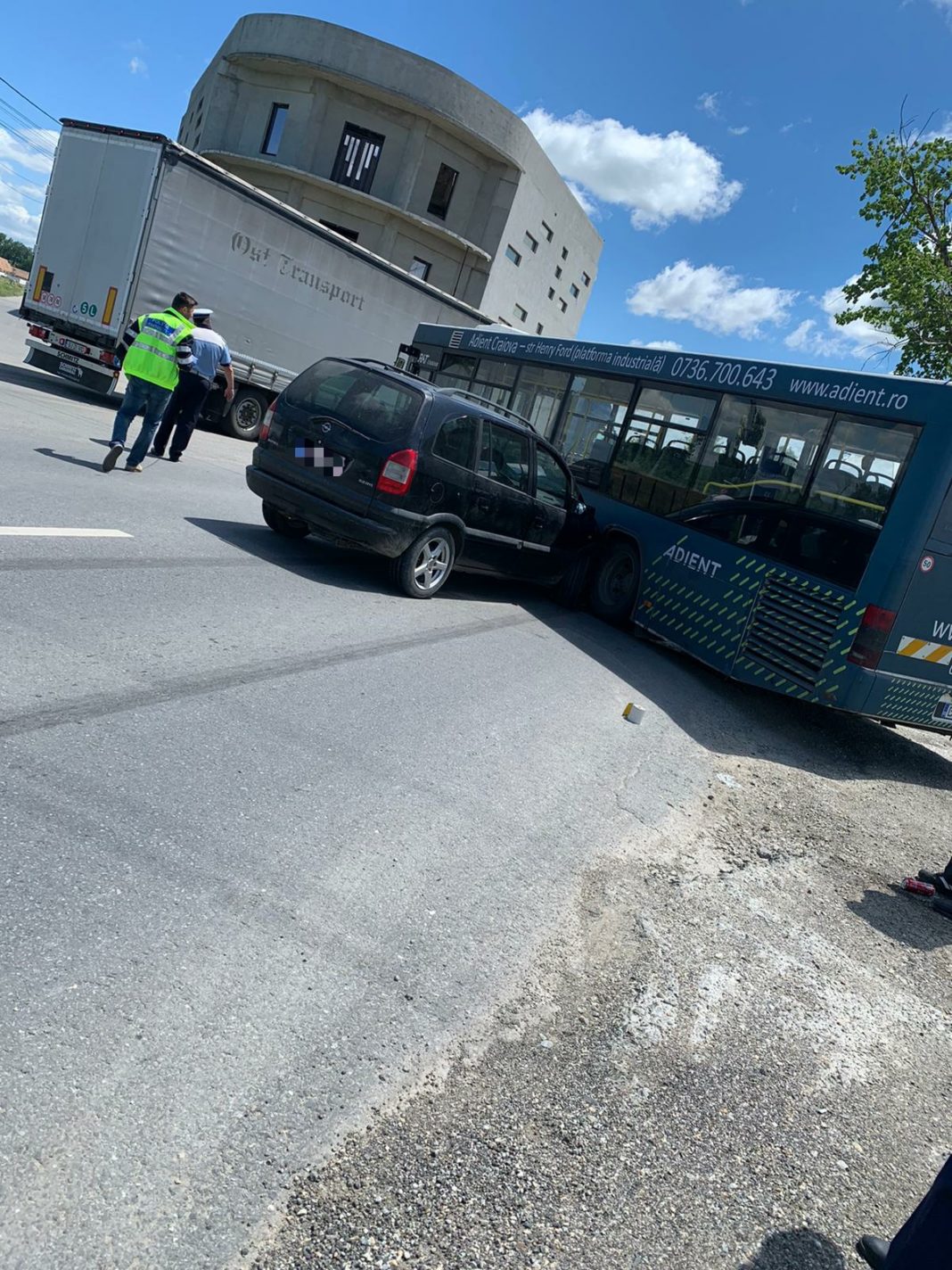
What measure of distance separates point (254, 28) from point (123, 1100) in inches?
1683

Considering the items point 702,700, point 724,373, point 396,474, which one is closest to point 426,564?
point 396,474

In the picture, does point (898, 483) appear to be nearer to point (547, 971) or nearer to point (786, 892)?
point (786, 892)

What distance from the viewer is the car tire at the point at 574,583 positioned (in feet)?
36.8

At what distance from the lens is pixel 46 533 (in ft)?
22.6

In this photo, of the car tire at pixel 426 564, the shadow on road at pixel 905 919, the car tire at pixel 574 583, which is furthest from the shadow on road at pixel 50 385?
the shadow on road at pixel 905 919

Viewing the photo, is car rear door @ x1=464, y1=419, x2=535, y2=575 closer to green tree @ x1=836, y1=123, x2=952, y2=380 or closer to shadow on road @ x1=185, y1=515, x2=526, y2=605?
shadow on road @ x1=185, y1=515, x2=526, y2=605

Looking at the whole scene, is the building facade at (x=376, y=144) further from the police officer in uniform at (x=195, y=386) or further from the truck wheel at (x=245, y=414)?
the police officer in uniform at (x=195, y=386)

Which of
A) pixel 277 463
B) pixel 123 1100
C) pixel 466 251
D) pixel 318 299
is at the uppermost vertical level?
pixel 466 251

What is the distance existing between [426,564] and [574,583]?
3.02m

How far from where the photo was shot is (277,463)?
27.4 feet

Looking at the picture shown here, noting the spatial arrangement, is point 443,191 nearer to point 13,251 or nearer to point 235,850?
point 235,850

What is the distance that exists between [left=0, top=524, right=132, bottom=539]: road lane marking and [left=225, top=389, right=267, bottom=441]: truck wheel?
35.6ft

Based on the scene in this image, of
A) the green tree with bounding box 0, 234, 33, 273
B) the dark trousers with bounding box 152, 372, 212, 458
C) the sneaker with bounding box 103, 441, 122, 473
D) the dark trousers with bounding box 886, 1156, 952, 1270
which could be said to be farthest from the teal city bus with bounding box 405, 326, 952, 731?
the green tree with bounding box 0, 234, 33, 273

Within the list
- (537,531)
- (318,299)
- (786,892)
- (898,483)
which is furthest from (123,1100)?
(318,299)
